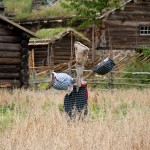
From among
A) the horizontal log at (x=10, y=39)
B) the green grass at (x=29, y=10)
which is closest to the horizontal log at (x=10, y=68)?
the horizontal log at (x=10, y=39)

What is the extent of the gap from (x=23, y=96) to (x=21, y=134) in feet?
24.2

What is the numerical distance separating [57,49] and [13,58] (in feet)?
36.3

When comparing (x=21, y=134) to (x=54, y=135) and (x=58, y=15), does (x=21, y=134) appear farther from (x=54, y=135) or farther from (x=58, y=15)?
(x=58, y=15)

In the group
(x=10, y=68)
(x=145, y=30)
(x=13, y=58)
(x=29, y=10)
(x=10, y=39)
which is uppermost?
(x=29, y=10)

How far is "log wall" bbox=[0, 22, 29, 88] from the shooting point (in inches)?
663

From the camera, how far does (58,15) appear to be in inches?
1194

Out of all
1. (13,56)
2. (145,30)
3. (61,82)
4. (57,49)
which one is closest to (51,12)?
(57,49)

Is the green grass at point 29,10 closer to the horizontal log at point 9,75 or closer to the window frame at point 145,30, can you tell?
the window frame at point 145,30

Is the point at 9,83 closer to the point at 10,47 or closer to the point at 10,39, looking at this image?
the point at 10,47

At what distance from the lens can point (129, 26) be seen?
29.4 m

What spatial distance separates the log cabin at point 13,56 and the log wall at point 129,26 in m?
12.1

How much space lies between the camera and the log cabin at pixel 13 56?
16812 mm

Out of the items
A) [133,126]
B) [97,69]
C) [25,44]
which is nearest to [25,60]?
[25,44]

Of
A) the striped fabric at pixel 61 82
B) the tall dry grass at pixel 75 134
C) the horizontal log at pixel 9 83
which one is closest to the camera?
the tall dry grass at pixel 75 134
